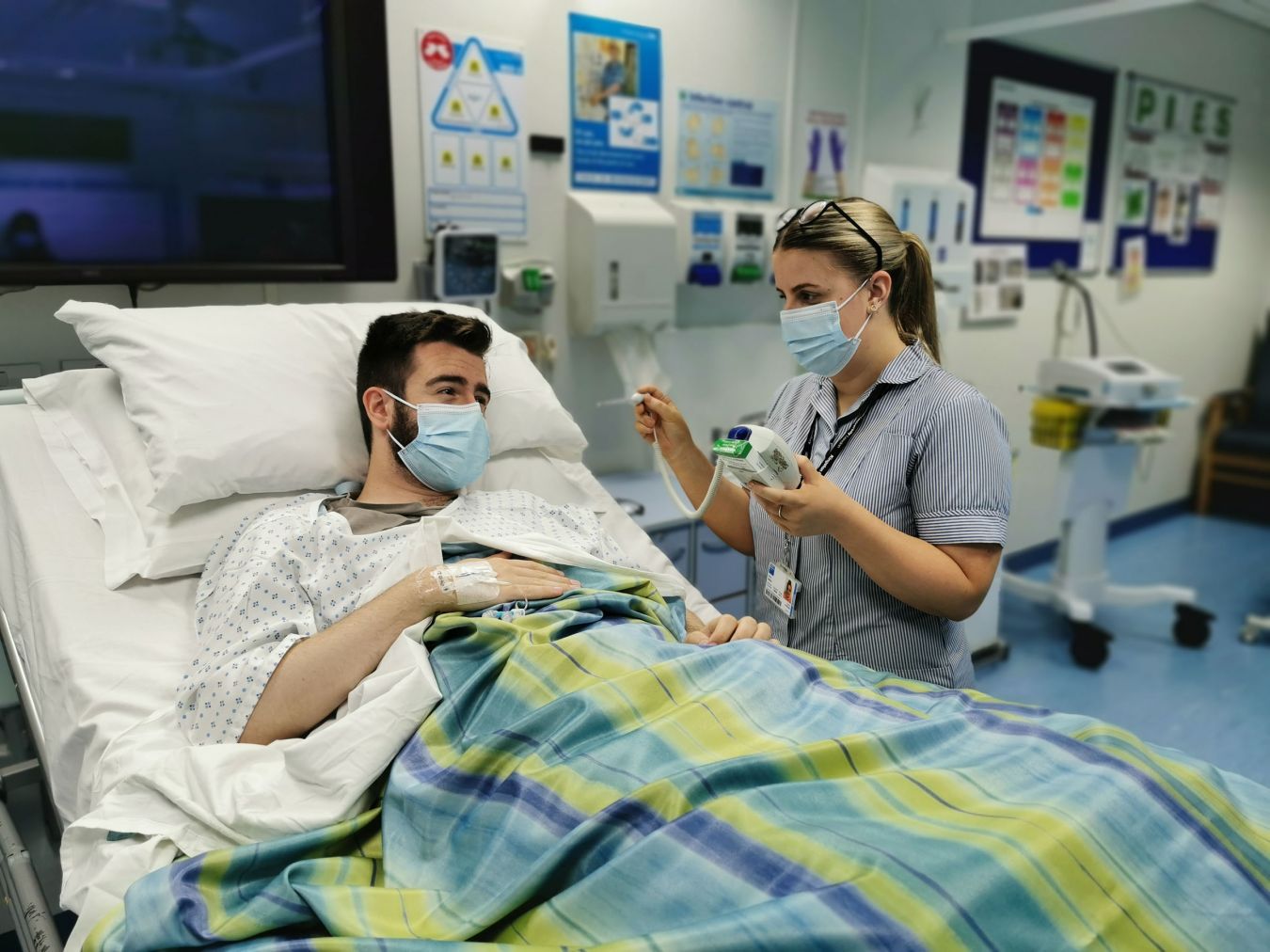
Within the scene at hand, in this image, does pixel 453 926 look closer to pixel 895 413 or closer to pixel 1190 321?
pixel 895 413

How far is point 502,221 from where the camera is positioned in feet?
8.21

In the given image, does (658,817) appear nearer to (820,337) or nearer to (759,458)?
(759,458)

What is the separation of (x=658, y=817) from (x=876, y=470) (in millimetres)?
746

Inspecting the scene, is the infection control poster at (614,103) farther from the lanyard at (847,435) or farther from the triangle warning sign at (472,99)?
the lanyard at (847,435)

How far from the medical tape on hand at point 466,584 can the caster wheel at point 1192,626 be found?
3083 mm


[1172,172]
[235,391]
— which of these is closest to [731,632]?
[235,391]

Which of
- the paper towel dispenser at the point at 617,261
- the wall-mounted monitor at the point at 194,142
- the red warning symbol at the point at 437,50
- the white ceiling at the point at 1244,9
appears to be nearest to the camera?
the wall-mounted monitor at the point at 194,142

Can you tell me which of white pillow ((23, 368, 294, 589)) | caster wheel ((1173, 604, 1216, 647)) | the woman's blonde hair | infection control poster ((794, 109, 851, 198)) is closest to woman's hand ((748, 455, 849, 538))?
the woman's blonde hair

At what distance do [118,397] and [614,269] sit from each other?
4.26ft

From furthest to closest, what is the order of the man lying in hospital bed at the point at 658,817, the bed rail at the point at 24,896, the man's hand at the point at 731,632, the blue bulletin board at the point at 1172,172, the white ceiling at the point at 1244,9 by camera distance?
the blue bulletin board at the point at 1172,172 < the white ceiling at the point at 1244,9 < the man's hand at the point at 731,632 < the bed rail at the point at 24,896 < the man lying in hospital bed at the point at 658,817

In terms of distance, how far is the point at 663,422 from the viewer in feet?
5.62

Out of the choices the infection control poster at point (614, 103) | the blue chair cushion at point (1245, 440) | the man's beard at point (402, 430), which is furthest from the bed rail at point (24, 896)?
the blue chair cushion at point (1245, 440)

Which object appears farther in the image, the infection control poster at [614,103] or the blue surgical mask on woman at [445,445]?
the infection control poster at [614,103]

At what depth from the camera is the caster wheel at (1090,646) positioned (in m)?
3.26
